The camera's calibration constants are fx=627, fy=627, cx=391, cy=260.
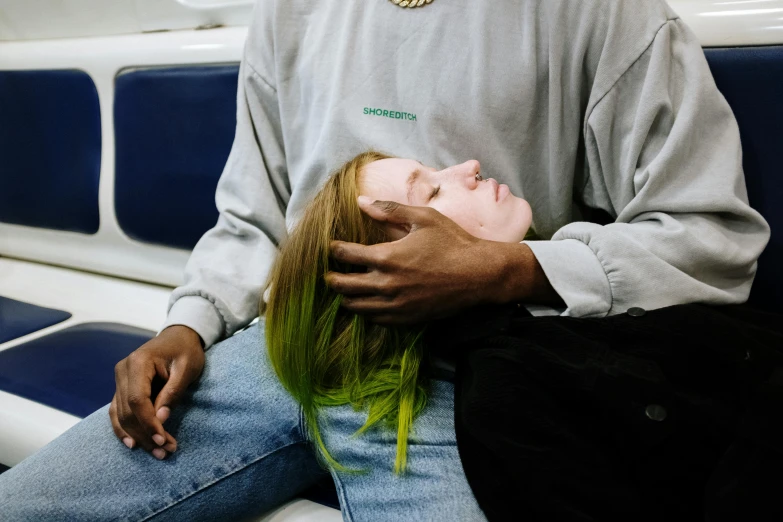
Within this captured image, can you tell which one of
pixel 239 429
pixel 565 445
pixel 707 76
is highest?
pixel 707 76

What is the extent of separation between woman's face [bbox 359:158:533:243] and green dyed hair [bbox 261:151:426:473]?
4cm

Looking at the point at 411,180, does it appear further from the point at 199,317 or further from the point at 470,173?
the point at 199,317

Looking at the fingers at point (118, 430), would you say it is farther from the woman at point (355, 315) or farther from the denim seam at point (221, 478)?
the woman at point (355, 315)

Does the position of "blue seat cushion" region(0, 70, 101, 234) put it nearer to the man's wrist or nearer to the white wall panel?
the white wall panel

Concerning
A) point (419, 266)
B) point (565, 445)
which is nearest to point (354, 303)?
point (419, 266)

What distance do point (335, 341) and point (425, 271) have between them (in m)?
0.22

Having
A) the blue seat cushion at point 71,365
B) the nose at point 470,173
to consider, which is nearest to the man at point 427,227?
the nose at point 470,173

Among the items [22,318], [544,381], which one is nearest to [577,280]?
[544,381]

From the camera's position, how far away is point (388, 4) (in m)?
1.25

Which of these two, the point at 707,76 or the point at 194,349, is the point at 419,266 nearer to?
the point at 194,349

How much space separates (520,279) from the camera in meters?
0.96

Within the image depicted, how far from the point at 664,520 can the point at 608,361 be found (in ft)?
0.65

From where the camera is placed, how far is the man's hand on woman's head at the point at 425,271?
36.6 inches

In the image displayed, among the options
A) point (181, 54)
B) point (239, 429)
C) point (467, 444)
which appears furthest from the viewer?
point (181, 54)
